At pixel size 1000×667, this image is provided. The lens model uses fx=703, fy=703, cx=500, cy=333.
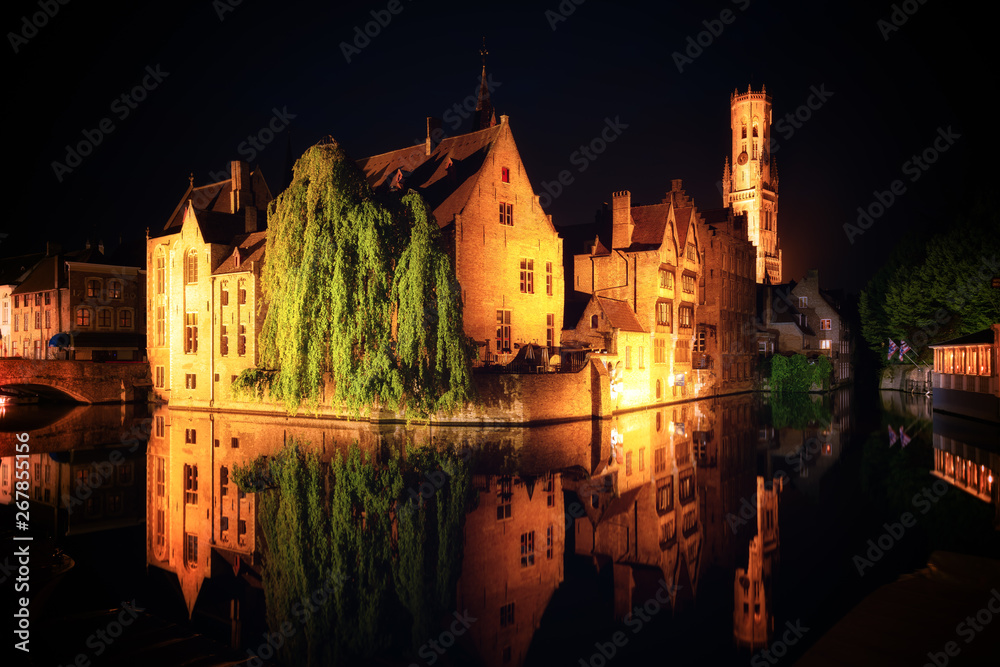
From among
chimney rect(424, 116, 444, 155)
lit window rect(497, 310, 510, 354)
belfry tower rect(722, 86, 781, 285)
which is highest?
belfry tower rect(722, 86, 781, 285)

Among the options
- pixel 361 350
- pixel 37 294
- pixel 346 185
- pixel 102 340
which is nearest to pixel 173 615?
pixel 361 350

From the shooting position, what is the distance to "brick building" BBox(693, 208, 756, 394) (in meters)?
52.8

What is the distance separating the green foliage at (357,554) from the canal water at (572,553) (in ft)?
0.35

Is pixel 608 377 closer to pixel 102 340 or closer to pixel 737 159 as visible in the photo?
pixel 102 340

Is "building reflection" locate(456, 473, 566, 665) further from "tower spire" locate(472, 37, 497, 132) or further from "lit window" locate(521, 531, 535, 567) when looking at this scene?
"tower spire" locate(472, 37, 497, 132)

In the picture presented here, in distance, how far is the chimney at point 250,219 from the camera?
146ft

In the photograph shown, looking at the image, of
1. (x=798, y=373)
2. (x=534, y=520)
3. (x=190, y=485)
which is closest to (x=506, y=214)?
(x=190, y=485)

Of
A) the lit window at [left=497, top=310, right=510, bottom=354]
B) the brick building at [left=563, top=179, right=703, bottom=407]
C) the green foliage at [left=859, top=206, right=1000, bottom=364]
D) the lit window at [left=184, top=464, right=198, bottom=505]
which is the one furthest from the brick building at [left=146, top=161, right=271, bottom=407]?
the green foliage at [left=859, top=206, right=1000, bottom=364]

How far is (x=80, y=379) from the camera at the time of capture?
4650 centimetres

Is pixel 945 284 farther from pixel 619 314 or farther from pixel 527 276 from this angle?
pixel 527 276

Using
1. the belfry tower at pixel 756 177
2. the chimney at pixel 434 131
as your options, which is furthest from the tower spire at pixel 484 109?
the belfry tower at pixel 756 177

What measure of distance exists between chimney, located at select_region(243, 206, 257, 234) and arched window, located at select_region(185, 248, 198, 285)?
140 inches

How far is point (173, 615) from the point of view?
938cm

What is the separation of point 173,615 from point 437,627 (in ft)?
12.0
